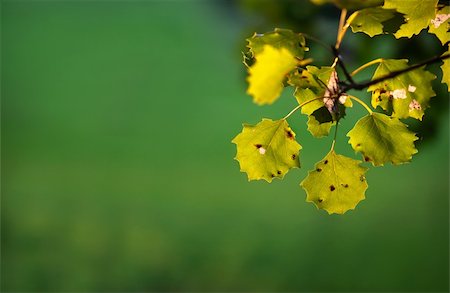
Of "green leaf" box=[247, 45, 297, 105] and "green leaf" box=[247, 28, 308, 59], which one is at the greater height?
"green leaf" box=[247, 28, 308, 59]

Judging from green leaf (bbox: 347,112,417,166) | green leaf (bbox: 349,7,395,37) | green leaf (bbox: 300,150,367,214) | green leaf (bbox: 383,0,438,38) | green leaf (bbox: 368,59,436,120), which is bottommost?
green leaf (bbox: 300,150,367,214)

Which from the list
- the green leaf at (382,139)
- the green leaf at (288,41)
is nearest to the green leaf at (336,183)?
the green leaf at (382,139)

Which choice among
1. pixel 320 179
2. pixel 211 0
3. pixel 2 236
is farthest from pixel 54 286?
pixel 211 0

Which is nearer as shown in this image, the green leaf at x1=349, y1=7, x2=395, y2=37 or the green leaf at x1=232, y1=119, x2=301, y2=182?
the green leaf at x1=349, y1=7, x2=395, y2=37

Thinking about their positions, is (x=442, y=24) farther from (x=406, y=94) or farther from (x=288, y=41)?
(x=288, y=41)

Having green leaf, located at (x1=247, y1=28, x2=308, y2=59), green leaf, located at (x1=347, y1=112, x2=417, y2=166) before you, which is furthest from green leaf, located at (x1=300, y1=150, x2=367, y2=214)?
green leaf, located at (x1=247, y1=28, x2=308, y2=59)

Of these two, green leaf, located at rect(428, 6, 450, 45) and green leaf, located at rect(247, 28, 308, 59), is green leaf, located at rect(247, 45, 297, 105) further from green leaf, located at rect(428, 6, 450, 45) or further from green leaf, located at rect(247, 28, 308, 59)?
green leaf, located at rect(428, 6, 450, 45)
